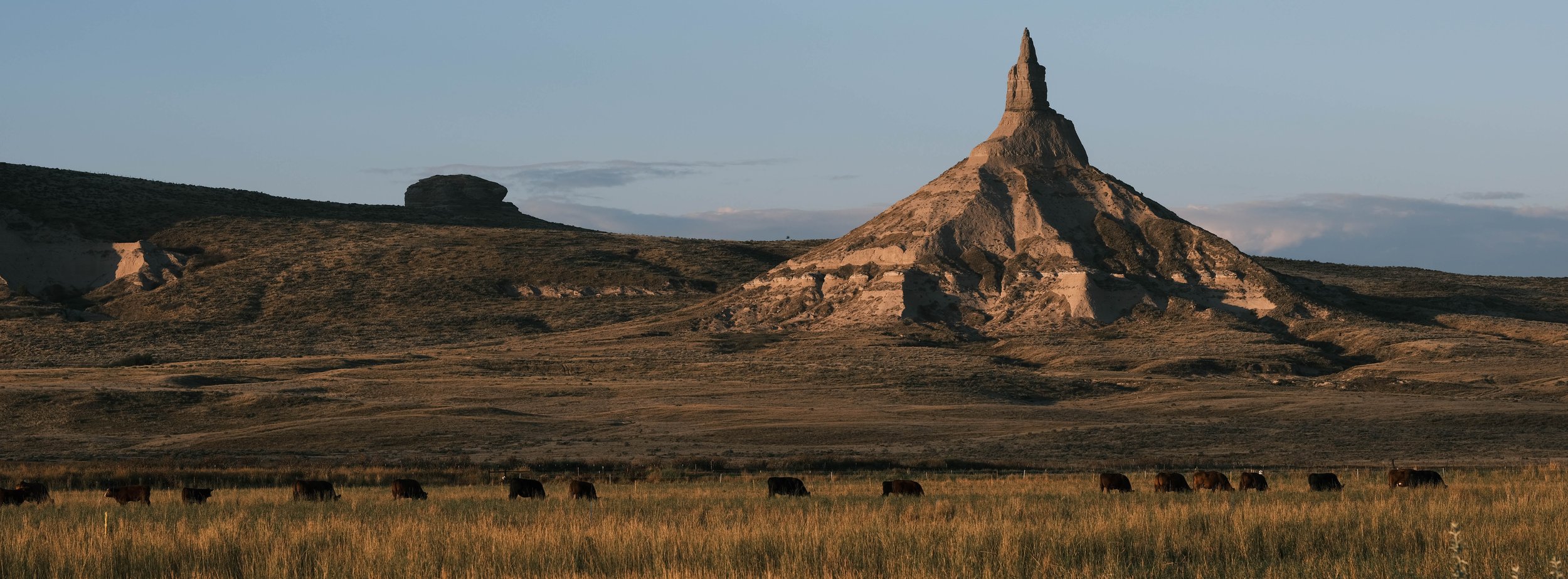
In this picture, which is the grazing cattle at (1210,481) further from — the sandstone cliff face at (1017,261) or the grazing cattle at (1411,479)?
the sandstone cliff face at (1017,261)

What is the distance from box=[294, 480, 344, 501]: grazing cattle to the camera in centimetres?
2980

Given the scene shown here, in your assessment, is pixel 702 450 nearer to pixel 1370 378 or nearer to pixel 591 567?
pixel 591 567

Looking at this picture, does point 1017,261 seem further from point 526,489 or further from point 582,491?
point 582,491

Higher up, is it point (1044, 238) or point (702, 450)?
point (1044, 238)

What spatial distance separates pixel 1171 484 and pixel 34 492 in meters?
24.2

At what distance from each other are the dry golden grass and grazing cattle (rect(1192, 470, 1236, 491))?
5524mm

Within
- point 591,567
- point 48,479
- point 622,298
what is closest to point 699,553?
point 591,567

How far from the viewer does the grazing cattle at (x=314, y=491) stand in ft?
97.8

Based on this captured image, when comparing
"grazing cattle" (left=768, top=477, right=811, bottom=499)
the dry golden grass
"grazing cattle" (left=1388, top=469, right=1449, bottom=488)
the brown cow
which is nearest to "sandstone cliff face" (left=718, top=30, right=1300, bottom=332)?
"grazing cattle" (left=1388, top=469, right=1449, bottom=488)

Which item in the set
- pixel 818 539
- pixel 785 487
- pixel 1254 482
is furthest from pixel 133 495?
pixel 1254 482

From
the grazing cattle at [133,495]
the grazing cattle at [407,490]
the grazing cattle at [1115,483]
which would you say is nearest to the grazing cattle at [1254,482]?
the grazing cattle at [1115,483]

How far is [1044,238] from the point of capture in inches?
4360

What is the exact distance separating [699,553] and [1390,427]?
169ft

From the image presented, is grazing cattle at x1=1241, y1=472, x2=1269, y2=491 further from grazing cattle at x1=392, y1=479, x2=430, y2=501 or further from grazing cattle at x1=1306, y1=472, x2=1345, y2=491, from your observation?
grazing cattle at x1=392, y1=479, x2=430, y2=501
